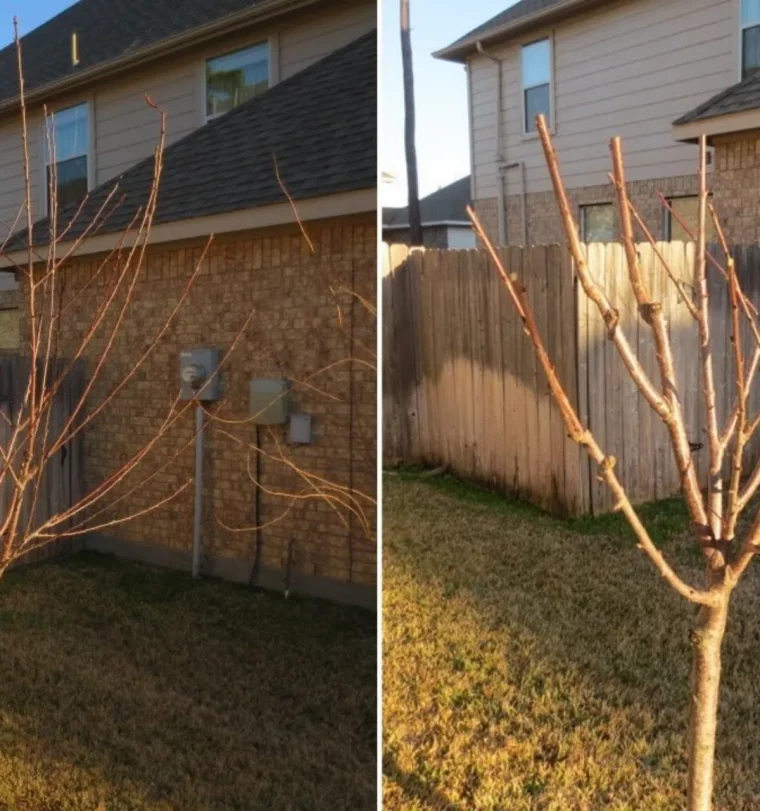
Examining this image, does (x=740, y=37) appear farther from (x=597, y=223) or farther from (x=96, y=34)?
(x=96, y=34)

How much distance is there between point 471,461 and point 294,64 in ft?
2.31

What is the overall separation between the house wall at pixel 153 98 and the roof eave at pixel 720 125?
52cm

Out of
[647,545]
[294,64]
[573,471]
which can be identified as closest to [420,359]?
[573,471]

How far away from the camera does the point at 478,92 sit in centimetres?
153

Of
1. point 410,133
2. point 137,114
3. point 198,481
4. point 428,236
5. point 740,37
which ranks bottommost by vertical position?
point 198,481

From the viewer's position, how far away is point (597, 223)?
164cm

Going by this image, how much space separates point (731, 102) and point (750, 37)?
0.56 ft

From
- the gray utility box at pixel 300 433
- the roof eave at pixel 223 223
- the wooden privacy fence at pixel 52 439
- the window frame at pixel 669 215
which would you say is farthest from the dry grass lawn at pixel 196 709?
the window frame at pixel 669 215

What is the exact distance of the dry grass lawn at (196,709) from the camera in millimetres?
1620

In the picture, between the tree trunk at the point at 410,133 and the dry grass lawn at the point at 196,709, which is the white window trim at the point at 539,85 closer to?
the tree trunk at the point at 410,133

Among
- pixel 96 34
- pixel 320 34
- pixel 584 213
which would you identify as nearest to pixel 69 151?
pixel 96 34

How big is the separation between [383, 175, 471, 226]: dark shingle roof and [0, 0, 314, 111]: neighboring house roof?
48cm

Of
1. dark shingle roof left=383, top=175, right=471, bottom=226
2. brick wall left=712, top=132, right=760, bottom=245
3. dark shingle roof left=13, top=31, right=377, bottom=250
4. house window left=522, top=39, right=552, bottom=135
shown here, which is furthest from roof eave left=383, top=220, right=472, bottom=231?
brick wall left=712, top=132, right=760, bottom=245

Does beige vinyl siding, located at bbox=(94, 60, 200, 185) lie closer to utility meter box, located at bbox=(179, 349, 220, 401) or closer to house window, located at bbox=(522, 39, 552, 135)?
utility meter box, located at bbox=(179, 349, 220, 401)
